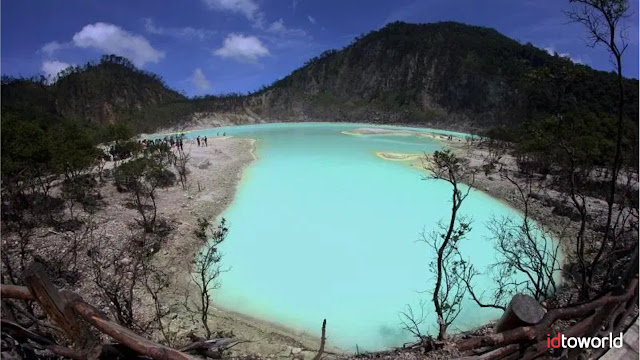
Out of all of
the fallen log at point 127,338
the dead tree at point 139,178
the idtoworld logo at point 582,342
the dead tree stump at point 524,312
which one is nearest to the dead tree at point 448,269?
the idtoworld logo at point 582,342

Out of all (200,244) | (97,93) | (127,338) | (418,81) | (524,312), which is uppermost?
(418,81)

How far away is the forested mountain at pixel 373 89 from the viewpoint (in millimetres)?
74750

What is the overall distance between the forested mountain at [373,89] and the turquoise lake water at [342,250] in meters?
43.7

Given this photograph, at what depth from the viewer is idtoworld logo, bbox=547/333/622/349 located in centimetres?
331

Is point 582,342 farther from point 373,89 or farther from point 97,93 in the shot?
point 373,89

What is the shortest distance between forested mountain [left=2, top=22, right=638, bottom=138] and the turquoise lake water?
4374 centimetres

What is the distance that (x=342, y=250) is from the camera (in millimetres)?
15594

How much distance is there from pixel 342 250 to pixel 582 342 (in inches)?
480

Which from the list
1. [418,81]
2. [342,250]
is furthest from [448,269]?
[418,81]

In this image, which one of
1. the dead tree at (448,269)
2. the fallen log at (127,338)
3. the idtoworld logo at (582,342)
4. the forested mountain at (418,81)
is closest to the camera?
the fallen log at (127,338)

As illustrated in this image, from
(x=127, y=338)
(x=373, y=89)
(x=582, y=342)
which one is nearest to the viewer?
(x=127, y=338)

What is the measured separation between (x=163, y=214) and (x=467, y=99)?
267 feet

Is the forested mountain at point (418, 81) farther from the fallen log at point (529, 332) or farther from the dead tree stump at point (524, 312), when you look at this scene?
the dead tree stump at point (524, 312)

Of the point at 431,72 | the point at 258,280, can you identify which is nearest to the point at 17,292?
the point at 258,280
